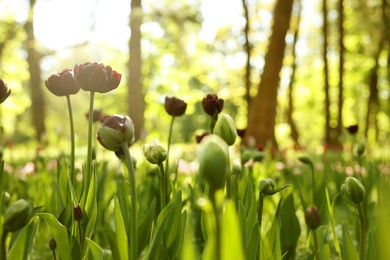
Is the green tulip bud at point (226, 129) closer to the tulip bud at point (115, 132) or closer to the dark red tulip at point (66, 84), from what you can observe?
the tulip bud at point (115, 132)

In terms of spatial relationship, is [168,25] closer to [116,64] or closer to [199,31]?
[199,31]

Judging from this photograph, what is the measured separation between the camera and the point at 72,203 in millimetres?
958

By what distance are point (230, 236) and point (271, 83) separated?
6112 millimetres

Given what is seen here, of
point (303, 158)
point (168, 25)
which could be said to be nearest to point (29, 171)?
point (303, 158)

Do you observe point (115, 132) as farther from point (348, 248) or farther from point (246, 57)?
point (246, 57)

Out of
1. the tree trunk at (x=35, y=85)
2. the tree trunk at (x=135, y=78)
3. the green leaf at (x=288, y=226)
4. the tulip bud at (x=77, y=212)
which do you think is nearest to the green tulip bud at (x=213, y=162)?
the tulip bud at (x=77, y=212)

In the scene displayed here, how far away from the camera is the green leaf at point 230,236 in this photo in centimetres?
41

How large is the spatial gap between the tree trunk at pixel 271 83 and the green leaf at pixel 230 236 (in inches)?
234

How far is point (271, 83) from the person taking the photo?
6395mm

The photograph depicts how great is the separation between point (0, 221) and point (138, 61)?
8478 mm

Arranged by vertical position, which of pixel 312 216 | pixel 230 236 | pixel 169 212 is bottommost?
pixel 312 216

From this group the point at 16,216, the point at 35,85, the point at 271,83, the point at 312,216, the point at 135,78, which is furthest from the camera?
the point at 35,85

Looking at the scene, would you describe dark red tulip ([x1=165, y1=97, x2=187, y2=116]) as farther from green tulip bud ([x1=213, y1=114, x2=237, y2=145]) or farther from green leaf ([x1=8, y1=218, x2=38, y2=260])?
green leaf ([x1=8, y1=218, x2=38, y2=260])

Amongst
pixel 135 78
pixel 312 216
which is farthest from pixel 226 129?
pixel 135 78
